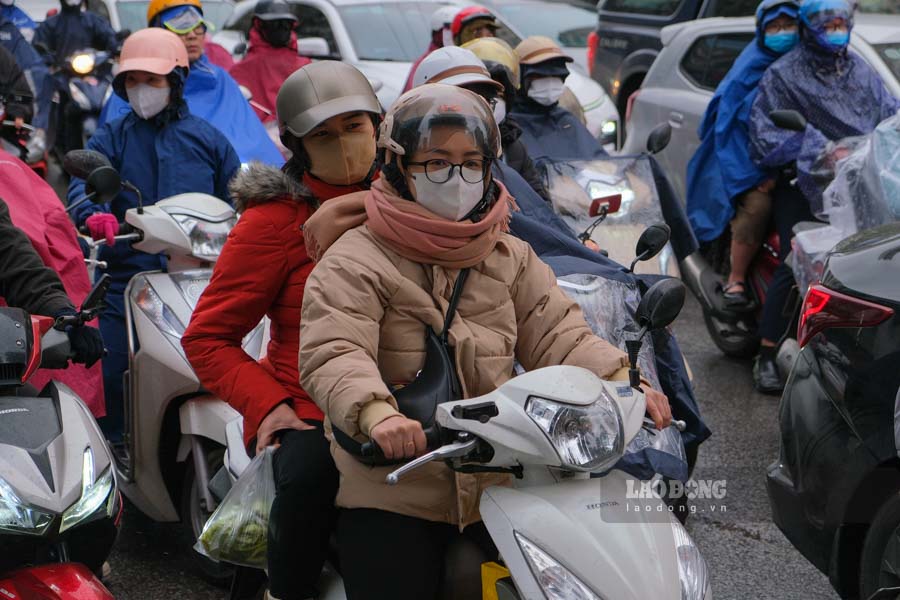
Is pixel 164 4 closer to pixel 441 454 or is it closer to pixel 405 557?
pixel 405 557

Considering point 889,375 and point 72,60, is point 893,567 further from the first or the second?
point 72,60

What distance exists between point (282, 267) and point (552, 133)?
2.84 m

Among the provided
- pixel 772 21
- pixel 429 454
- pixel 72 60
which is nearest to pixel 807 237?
pixel 772 21

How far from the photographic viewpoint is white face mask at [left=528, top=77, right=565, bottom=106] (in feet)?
19.7

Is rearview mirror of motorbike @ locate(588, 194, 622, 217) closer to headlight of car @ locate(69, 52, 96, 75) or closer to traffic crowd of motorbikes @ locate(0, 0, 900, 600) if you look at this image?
traffic crowd of motorbikes @ locate(0, 0, 900, 600)

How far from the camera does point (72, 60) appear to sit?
11.9m

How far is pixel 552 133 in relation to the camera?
19.5ft

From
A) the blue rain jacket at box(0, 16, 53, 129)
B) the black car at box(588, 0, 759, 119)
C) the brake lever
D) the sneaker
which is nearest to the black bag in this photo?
the brake lever

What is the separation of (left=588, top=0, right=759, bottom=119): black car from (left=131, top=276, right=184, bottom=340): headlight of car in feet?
25.2

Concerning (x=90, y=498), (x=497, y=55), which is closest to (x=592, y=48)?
(x=497, y=55)

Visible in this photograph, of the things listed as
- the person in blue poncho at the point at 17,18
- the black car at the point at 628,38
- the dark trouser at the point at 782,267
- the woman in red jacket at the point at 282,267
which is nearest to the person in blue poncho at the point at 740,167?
the dark trouser at the point at 782,267

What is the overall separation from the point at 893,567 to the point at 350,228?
187 centimetres

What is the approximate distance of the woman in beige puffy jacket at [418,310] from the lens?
2.79m

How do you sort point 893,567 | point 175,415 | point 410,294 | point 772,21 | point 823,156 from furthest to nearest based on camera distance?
point 772,21
point 823,156
point 175,415
point 893,567
point 410,294
